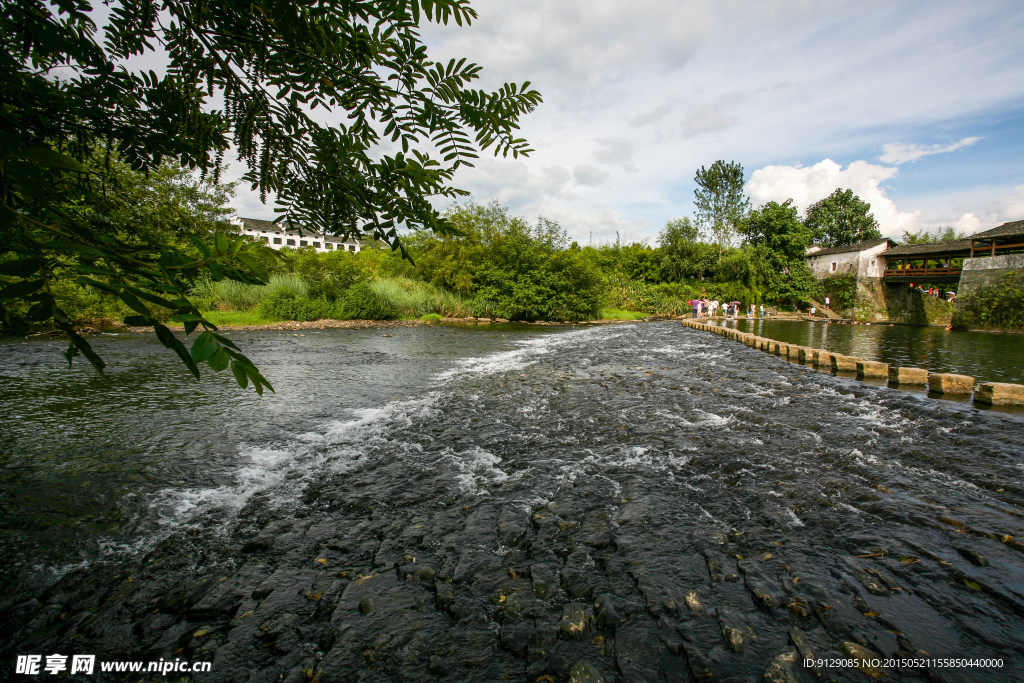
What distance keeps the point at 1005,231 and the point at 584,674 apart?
45051mm

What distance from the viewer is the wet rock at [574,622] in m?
2.41

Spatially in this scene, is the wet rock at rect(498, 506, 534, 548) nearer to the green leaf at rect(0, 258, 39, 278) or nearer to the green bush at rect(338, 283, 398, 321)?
the green leaf at rect(0, 258, 39, 278)

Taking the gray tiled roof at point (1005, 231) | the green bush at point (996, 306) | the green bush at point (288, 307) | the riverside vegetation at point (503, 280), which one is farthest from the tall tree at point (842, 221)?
the green bush at point (288, 307)

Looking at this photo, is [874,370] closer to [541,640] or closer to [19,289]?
[541,640]

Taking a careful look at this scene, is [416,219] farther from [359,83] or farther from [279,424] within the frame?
[279,424]

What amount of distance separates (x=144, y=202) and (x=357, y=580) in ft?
11.8

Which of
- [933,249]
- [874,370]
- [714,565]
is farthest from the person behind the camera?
[933,249]

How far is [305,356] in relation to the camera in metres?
13.1

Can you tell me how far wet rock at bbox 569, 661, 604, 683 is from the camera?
2.14 meters

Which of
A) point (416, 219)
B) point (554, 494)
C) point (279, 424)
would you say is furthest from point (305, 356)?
point (416, 219)

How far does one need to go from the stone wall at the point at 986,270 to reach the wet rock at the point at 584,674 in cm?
4083

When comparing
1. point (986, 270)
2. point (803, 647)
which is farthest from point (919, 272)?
point (803, 647)

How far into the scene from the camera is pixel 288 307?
79.9 feet

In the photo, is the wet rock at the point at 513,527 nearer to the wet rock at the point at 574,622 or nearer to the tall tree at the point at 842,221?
the wet rock at the point at 574,622
